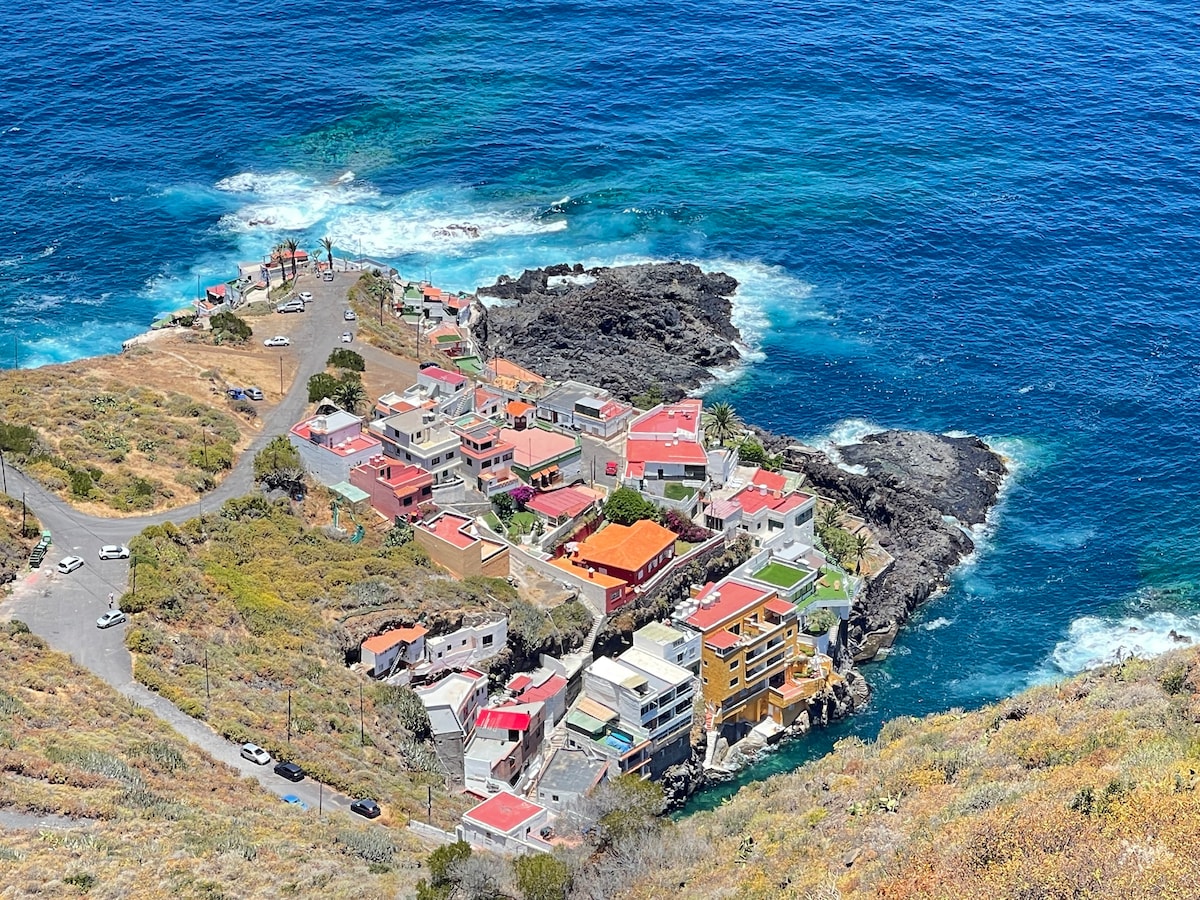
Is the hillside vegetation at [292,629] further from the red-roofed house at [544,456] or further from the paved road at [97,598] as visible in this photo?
the red-roofed house at [544,456]

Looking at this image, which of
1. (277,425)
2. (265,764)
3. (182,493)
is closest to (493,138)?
(277,425)

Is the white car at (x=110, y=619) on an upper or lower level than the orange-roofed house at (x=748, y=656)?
upper

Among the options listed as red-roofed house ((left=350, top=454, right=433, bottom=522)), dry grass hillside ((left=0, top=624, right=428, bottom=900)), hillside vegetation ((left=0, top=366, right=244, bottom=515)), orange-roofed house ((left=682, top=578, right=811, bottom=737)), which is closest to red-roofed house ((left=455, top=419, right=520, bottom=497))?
red-roofed house ((left=350, top=454, right=433, bottom=522))

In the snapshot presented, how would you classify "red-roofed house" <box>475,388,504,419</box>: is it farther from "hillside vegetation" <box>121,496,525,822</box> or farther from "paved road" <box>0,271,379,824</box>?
"hillside vegetation" <box>121,496,525,822</box>

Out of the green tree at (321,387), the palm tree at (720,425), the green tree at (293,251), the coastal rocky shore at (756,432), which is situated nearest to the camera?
the coastal rocky shore at (756,432)

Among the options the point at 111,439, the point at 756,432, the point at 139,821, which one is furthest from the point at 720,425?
the point at 139,821

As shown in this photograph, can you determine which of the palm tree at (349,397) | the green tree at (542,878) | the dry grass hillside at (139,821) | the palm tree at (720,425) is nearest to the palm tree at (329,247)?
the palm tree at (349,397)

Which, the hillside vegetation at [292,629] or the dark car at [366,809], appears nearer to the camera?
the dark car at [366,809]
